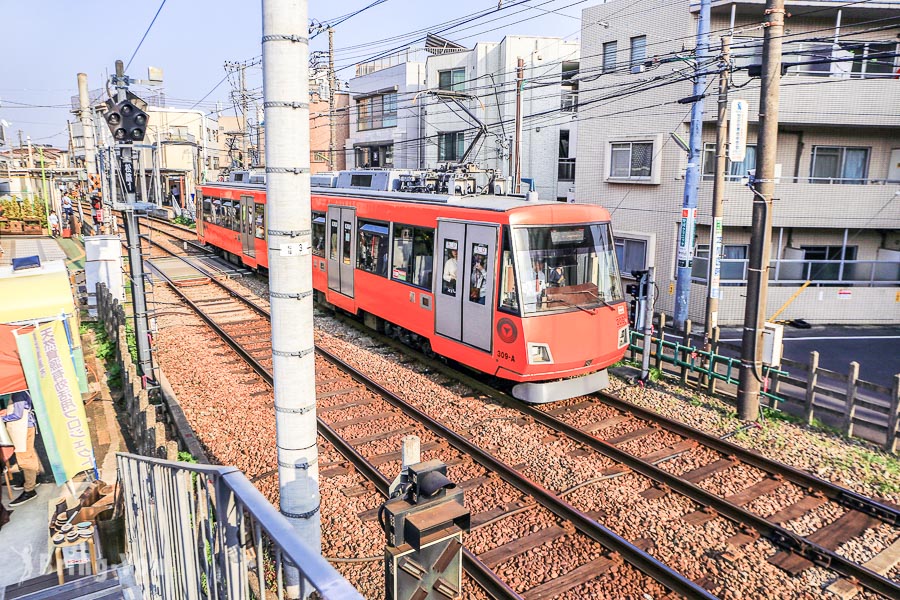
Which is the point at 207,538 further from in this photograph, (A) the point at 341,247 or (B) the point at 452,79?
(B) the point at 452,79

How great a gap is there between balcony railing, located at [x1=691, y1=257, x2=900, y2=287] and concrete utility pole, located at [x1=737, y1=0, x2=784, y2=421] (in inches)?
356

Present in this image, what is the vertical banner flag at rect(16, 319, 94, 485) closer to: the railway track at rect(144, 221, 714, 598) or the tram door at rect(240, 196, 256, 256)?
the railway track at rect(144, 221, 714, 598)

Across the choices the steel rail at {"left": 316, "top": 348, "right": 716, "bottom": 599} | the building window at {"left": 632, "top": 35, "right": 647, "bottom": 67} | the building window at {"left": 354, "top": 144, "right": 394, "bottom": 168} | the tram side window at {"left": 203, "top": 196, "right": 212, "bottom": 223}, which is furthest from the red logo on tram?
the building window at {"left": 354, "top": 144, "right": 394, "bottom": 168}

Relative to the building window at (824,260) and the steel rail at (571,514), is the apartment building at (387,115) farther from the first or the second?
the steel rail at (571,514)

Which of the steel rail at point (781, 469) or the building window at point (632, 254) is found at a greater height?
the building window at point (632, 254)

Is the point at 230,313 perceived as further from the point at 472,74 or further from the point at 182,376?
the point at 472,74

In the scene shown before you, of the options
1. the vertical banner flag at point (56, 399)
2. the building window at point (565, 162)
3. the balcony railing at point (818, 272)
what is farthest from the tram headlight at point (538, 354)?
the building window at point (565, 162)

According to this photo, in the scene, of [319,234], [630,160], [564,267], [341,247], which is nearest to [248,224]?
[319,234]

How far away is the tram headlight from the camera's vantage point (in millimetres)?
9148

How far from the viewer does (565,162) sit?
31.3 meters

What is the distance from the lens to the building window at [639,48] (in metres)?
19.9

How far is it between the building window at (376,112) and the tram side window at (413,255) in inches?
1016

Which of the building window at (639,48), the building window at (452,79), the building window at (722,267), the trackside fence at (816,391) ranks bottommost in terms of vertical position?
the trackside fence at (816,391)

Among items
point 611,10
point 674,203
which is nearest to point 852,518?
point 674,203
